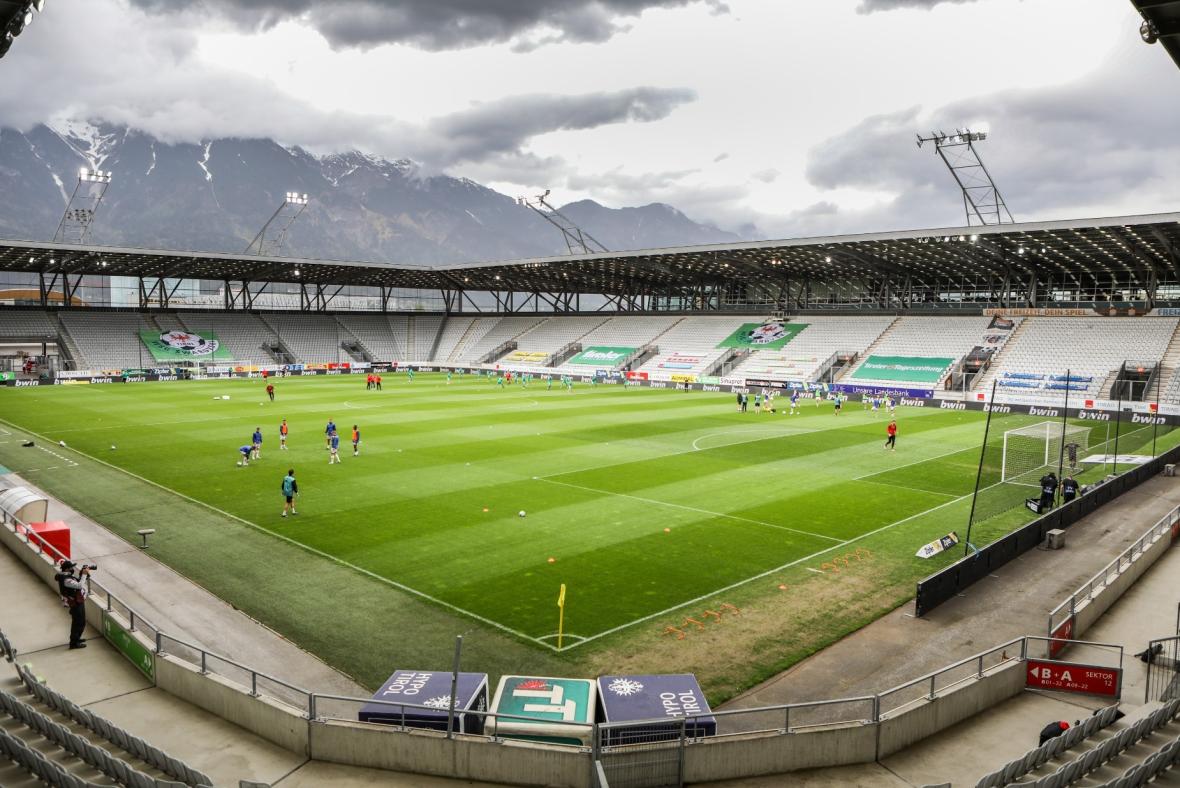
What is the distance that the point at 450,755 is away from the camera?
29.1 feet

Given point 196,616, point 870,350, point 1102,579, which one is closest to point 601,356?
point 870,350

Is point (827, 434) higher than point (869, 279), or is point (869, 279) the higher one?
point (869, 279)

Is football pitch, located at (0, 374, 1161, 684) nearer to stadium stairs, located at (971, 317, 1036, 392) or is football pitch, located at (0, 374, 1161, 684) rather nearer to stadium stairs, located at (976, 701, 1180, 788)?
stadium stairs, located at (976, 701, 1180, 788)

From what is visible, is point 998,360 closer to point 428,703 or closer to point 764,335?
point 764,335

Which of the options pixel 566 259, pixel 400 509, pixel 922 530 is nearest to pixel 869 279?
pixel 566 259

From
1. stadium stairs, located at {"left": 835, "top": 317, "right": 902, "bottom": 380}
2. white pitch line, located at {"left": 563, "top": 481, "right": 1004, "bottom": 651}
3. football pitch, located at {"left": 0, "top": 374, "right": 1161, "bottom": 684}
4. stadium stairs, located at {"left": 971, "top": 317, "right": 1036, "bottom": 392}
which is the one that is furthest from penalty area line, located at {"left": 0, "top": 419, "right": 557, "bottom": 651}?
stadium stairs, located at {"left": 835, "top": 317, "right": 902, "bottom": 380}

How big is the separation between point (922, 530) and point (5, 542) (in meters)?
23.0

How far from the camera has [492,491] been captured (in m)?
24.9

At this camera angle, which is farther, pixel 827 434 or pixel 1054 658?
pixel 827 434

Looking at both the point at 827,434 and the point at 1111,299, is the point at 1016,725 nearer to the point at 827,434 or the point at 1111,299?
the point at 827,434

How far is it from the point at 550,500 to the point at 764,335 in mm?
54613

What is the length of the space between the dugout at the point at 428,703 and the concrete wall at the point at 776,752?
8.76 ft

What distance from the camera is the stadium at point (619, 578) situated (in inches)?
360

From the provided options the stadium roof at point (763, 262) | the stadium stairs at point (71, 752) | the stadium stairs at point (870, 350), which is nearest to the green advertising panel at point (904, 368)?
the stadium stairs at point (870, 350)
